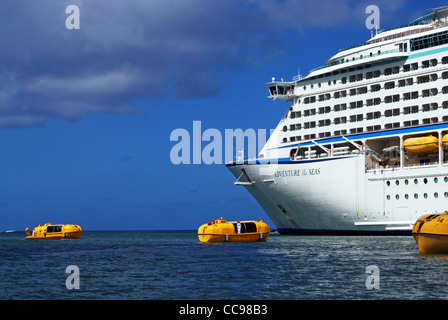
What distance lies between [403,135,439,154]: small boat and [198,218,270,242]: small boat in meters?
13.7

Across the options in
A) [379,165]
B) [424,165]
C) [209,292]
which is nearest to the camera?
[209,292]

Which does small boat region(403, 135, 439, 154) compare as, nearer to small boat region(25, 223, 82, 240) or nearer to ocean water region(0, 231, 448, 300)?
ocean water region(0, 231, 448, 300)

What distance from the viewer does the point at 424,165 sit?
1972 inches

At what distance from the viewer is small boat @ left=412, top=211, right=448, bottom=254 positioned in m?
34.4

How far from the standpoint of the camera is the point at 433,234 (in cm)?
3481

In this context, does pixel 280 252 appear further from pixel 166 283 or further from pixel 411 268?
pixel 166 283

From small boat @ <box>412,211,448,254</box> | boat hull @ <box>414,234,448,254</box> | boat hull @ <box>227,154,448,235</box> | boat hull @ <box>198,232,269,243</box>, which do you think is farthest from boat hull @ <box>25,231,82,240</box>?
boat hull @ <box>414,234,448,254</box>

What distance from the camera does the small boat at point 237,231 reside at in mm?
53406

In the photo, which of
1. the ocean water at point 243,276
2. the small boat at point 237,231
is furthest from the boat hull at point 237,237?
the ocean water at point 243,276

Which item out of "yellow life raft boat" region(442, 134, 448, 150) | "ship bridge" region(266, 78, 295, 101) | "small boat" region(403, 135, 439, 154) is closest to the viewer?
"yellow life raft boat" region(442, 134, 448, 150)

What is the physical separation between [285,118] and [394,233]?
698 inches

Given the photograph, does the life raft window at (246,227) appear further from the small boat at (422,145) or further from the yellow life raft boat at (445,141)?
the yellow life raft boat at (445,141)

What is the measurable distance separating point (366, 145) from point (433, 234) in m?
21.0

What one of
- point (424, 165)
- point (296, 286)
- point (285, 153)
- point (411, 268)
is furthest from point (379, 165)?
point (296, 286)
